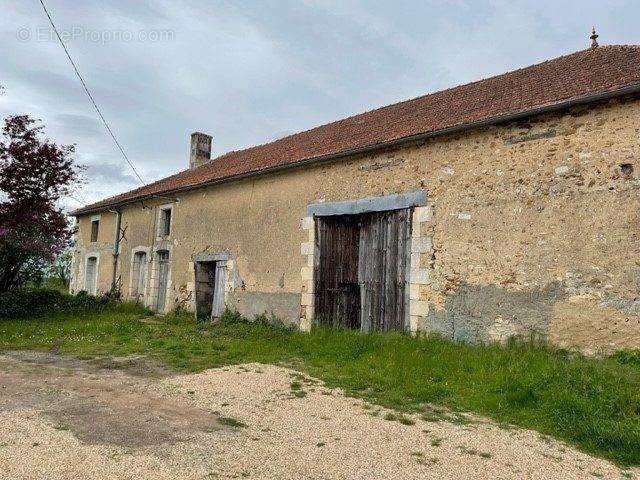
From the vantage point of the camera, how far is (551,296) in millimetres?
6426

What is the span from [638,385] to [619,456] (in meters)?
1.40

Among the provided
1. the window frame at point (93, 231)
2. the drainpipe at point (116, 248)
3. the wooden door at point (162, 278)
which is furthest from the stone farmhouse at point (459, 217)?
the window frame at point (93, 231)

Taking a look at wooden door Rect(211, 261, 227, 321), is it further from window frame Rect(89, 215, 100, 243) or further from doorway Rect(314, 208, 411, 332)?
window frame Rect(89, 215, 100, 243)

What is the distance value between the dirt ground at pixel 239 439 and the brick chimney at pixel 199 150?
12183 millimetres

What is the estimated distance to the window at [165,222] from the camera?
44.5 ft

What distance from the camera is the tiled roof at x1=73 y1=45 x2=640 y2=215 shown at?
6848 millimetres

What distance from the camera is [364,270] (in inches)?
353

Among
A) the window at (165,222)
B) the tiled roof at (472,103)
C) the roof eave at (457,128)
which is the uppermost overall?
the tiled roof at (472,103)

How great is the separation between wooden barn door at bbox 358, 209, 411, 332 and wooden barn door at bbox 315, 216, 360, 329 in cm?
25

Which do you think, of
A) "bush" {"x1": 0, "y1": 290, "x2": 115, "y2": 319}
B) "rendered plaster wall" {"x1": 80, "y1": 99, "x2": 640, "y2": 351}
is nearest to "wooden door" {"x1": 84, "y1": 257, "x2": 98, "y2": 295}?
"bush" {"x1": 0, "y1": 290, "x2": 115, "y2": 319}

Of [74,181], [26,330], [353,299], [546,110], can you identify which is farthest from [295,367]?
[74,181]

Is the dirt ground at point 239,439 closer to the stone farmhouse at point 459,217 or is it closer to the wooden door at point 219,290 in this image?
the stone farmhouse at point 459,217

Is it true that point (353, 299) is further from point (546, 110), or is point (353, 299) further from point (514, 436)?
point (514, 436)

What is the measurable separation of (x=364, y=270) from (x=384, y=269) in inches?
21.3
